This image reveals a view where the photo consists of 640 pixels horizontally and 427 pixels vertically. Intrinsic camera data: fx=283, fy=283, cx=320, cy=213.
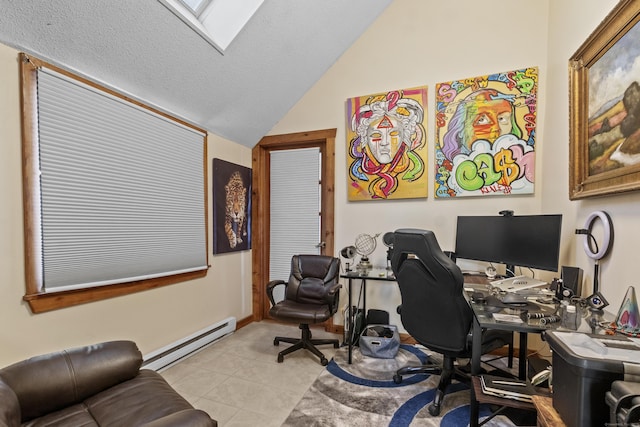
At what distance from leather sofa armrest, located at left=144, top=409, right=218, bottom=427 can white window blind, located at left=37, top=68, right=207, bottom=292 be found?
133cm

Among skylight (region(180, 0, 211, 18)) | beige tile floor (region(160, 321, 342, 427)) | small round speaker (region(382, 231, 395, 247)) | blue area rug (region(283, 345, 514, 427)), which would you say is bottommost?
beige tile floor (region(160, 321, 342, 427))

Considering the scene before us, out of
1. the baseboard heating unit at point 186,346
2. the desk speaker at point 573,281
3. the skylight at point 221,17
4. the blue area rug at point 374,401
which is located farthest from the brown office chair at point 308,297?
the skylight at point 221,17

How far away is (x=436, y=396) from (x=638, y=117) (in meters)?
1.91

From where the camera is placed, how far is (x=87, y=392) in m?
1.37

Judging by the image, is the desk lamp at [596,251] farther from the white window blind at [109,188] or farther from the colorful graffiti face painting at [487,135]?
the white window blind at [109,188]

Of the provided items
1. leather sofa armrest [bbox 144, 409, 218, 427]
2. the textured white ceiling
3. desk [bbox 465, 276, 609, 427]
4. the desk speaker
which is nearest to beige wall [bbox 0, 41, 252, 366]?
the textured white ceiling

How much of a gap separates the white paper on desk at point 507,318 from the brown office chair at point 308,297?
4.61ft

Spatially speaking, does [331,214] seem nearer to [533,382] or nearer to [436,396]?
[436,396]

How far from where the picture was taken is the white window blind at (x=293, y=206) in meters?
3.48

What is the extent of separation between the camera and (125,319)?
7.04 feet

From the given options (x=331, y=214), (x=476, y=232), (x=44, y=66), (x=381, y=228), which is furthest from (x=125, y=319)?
(x=476, y=232)

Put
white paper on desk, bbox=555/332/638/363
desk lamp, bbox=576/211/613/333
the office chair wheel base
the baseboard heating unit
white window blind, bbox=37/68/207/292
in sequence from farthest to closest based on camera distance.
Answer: the baseboard heating unit, the office chair wheel base, white window blind, bbox=37/68/207/292, desk lamp, bbox=576/211/613/333, white paper on desk, bbox=555/332/638/363

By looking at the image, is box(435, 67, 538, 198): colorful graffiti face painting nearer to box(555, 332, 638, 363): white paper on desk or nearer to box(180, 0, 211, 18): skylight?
box(555, 332, 638, 363): white paper on desk

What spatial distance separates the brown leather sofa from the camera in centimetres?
120
